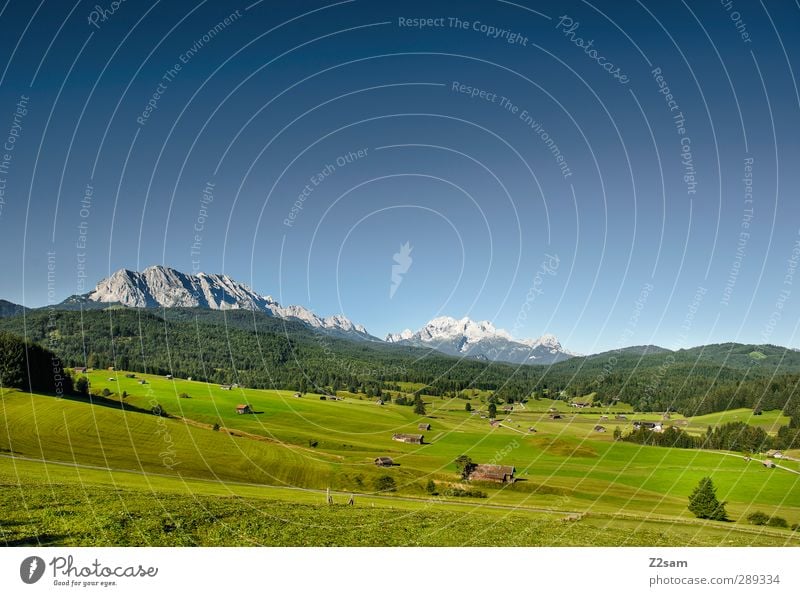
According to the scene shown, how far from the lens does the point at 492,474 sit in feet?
152

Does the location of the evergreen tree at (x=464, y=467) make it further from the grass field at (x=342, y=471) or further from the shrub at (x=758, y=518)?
the shrub at (x=758, y=518)

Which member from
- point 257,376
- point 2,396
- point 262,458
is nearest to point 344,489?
point 262,458

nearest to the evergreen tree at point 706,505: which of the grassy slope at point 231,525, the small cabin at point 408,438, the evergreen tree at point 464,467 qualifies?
the grassy slope at point 231,525

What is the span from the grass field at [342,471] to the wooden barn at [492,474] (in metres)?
1.50

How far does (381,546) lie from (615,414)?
11315 centimetres

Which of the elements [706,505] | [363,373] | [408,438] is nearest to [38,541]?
[706,505]

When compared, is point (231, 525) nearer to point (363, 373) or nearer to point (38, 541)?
point (38, 541)

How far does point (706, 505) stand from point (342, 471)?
31265 millimetres

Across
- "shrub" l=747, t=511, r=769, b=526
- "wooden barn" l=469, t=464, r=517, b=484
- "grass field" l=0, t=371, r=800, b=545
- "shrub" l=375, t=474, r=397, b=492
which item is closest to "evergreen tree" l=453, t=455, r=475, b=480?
"wooden barn" l=469, t=464, r=517, b=484

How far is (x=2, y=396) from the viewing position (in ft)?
144

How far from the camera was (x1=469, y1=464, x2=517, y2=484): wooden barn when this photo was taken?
44531 millimetres

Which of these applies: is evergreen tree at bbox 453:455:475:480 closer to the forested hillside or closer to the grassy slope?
the grassy slope
